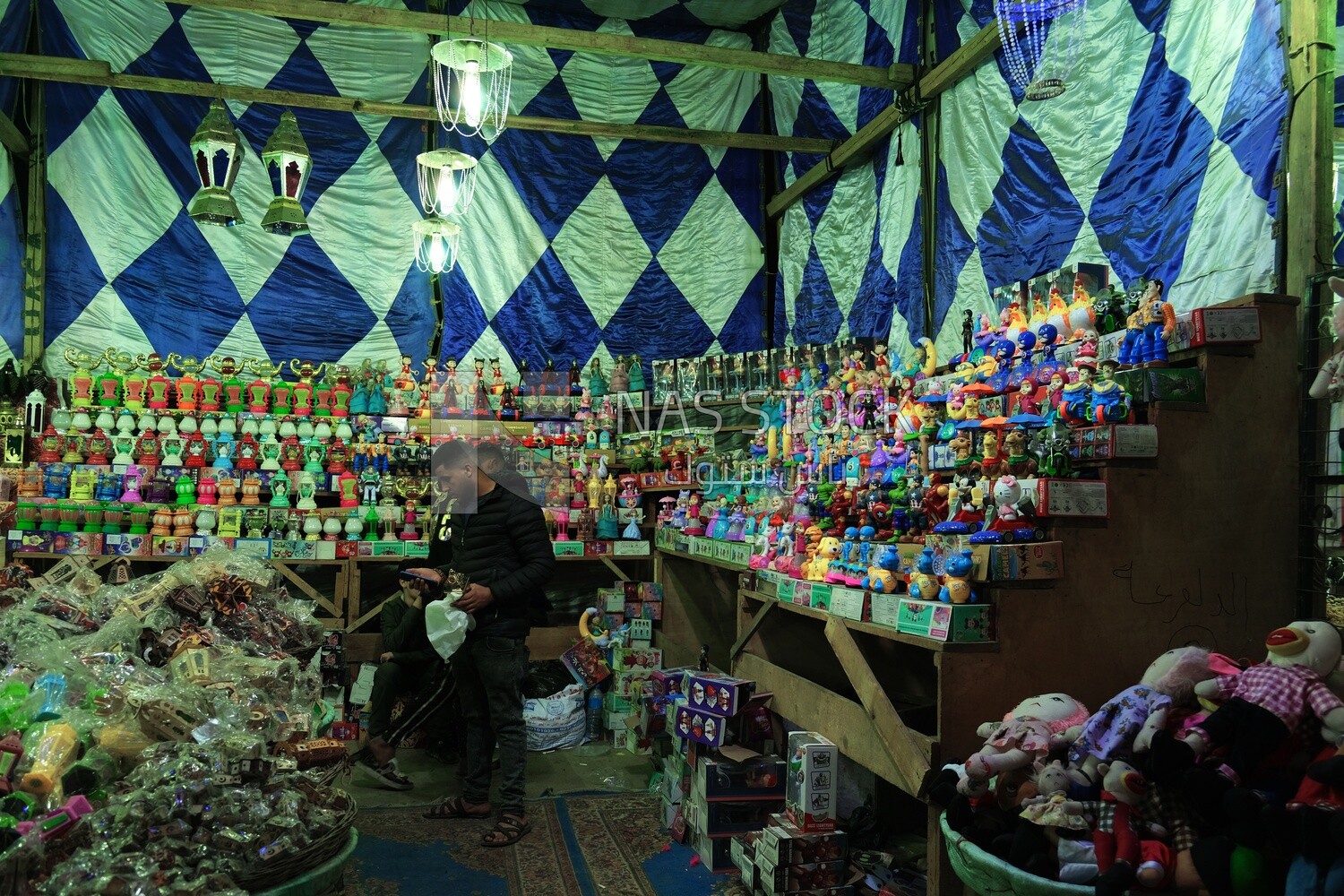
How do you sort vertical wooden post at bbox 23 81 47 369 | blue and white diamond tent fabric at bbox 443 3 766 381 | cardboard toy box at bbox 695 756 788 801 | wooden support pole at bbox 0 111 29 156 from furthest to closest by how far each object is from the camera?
blue and white diamond tent fabric at bbox 443 3 766 381 → vertical wooden post at bbox 23 81 47 369 → wooden support pole at bbox 0 111 29 156 → cardboard toy box at bbox 695 756 788 801

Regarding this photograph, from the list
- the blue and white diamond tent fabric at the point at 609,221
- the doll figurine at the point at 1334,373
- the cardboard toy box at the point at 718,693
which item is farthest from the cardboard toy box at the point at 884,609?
the blue and white diamond tent fabric at the point at 609,221

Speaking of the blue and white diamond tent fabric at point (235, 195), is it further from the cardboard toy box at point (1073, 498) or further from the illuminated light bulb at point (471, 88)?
the cardboard toy box at point (1073, 498)

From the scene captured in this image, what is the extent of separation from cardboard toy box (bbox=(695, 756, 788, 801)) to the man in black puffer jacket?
76 centimetres

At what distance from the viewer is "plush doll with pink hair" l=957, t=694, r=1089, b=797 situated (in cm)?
244

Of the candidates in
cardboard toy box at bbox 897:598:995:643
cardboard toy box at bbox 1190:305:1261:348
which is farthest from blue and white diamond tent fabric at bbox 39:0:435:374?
cardboard toy box at bbox 1190:305:1261:348

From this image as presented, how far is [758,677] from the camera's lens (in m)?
4.01

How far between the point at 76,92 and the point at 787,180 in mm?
5251

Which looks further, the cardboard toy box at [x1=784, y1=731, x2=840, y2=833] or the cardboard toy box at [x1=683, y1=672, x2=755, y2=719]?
the cardboard toy box at [x1=683, y1=672, x2=755, y2=719]

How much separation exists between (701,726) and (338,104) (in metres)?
5.53

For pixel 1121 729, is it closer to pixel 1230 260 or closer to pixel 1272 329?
pixel 1272 329

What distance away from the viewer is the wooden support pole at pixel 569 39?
536cm

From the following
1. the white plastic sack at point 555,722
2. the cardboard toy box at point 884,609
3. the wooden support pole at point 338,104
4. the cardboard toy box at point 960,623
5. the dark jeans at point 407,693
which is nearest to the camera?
the cardboard toy box at point 960,623

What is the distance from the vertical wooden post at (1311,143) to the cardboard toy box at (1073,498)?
1052mm

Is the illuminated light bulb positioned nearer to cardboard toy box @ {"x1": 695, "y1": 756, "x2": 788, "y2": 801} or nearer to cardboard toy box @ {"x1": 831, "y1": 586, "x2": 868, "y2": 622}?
cardboard toy box @ {"x1": 831, "y1": 586, "x2": 868, "y2": 622}
